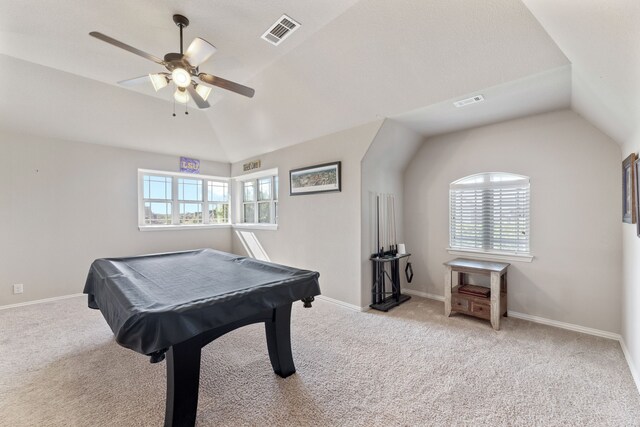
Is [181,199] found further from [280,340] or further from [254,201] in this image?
[280,340]

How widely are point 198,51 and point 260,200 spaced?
3730 mm

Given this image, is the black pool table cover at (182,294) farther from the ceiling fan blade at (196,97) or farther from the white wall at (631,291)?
the white wall at (631,291)

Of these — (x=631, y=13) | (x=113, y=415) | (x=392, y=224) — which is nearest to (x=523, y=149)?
(x=392, y=224)

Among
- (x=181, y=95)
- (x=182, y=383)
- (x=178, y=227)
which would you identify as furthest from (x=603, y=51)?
(x=178, y=227)

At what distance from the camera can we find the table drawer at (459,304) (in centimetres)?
328

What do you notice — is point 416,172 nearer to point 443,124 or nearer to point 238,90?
point 443,124

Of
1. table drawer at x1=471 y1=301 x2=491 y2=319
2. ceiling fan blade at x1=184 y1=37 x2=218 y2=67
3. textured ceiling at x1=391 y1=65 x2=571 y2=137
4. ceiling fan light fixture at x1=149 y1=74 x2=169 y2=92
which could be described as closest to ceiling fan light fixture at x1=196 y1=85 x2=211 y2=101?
ceiling fan light fixture at x1=149 y1=74 x2=169 y2=92

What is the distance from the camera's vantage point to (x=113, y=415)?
1.77 metres

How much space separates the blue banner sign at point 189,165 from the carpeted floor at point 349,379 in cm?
313

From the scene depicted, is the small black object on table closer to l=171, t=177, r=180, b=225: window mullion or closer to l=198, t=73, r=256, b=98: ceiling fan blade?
l=198, t=73, r=256, b=98: ceiling fan blade

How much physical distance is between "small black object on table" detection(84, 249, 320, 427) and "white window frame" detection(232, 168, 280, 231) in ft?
8.69

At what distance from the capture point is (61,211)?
4.11 metres

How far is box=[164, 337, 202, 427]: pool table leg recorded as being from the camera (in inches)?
61.5

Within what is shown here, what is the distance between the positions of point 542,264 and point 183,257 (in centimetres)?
426
